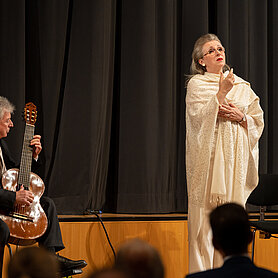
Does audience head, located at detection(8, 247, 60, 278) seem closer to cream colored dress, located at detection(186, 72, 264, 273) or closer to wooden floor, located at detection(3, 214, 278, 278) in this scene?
cream colored dress, located at detection(186, 72, 264, 273)

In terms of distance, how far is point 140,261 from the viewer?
3.01 feet

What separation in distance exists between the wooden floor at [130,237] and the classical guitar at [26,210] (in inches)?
24.5

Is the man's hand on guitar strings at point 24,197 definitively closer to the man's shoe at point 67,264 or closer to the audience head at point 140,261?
the man's shoe at point 67,264

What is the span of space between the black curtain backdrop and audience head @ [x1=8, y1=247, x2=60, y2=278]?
9.75ft

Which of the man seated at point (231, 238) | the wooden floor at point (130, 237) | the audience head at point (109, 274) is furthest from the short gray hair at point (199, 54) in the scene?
the audience head at point (109, 274)

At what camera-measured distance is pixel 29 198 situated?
292 centimetres

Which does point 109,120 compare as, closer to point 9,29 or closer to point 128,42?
point 128,42

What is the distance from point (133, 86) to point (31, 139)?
4.34 feet

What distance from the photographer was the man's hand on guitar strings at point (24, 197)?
113 inches

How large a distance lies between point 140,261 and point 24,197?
6.84 feet

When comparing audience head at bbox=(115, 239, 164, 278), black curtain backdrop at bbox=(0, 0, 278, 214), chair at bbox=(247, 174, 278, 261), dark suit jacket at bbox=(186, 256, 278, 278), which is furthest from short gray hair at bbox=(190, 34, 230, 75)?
audience head at bbox=(115, 239, 164, 278)

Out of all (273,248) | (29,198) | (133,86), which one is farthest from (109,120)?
(273,248)

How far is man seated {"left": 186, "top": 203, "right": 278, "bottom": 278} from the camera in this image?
1.33m

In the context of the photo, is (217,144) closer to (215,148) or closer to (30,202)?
(215,148)
